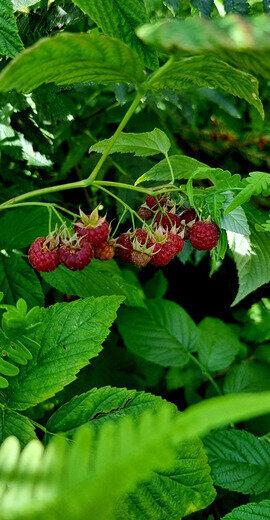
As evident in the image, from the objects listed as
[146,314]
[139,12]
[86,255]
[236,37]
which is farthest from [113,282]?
[236,37]

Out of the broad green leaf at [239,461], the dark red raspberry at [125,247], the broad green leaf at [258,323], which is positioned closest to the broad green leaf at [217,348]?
the broad green leaf at [258,323]

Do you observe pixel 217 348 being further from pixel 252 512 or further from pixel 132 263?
pixel 252 512

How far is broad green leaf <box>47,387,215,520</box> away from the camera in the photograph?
739mm

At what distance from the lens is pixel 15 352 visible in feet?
2.38

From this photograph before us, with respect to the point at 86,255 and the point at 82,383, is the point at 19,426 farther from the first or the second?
the point at 82,383

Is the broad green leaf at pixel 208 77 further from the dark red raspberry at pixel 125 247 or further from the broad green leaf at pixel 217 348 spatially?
the broad green leaf at pixel 217 348

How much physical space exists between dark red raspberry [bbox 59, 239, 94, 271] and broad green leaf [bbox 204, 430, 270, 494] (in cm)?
57

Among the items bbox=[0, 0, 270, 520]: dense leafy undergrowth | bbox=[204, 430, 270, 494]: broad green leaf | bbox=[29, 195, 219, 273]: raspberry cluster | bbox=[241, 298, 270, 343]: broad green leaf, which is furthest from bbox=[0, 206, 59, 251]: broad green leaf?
bbox=[241, 298, 270, 343]: broad green leaf

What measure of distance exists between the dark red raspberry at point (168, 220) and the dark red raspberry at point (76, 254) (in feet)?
0.49

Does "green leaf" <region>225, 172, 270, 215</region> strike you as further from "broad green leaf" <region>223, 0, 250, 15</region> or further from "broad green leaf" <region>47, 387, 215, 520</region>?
"broad green leaf" <region>223, 0, 250, 15</region>

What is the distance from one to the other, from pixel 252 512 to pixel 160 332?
73cm

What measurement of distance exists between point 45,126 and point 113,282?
479 millimetres

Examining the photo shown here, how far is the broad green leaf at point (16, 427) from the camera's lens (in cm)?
76

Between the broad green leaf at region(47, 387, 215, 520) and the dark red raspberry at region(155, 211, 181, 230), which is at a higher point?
the dark red raspberry at region(155, 211, 181, 230)
